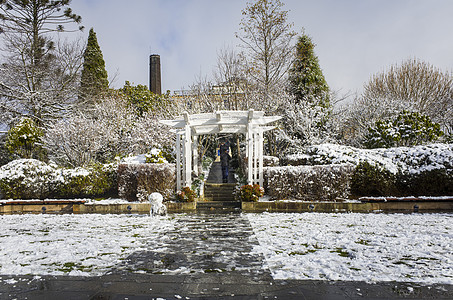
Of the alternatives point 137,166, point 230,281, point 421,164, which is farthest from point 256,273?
point 421,164

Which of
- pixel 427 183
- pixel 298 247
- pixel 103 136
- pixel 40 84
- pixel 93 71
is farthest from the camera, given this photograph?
pixel 93 71

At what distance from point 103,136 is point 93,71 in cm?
934

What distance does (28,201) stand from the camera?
417 inches

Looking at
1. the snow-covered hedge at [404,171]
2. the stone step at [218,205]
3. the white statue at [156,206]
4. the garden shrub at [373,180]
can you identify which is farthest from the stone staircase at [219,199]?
the garden shrub at [373,180]

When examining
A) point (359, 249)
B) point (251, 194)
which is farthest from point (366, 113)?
point (359, 249)

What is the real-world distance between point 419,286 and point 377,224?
13.1 feet

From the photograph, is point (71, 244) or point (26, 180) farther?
point (26, 180)

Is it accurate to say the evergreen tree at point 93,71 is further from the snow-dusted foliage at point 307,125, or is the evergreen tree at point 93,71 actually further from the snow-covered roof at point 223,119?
the snow-dusted foliage at point 307,125

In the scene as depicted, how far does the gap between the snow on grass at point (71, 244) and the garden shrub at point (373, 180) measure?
685 cm

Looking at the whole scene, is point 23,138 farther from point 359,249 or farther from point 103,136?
point 359,249

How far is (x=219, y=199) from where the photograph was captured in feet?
39.1

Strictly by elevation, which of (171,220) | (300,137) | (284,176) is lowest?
(171,220)

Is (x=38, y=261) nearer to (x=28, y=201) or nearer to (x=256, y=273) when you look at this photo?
(x=256, y=273)

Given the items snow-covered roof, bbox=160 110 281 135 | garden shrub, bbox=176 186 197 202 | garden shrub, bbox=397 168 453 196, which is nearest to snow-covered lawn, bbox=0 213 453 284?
garden shrub, bbox=176 186 197 202
